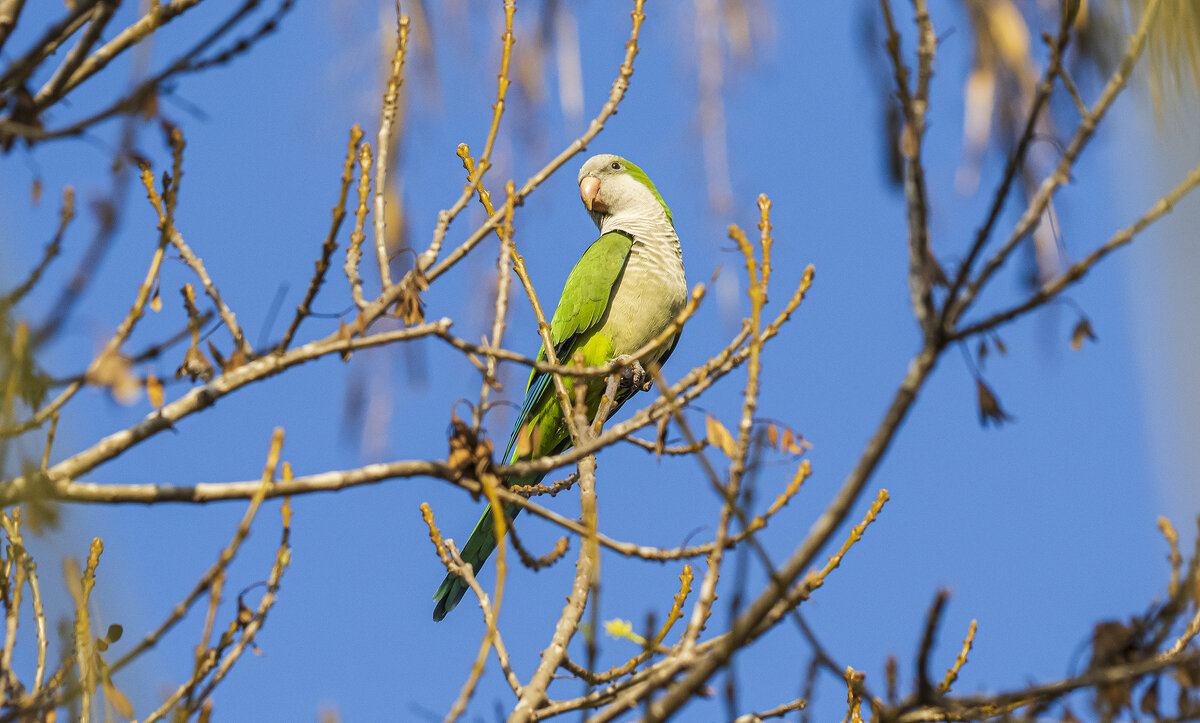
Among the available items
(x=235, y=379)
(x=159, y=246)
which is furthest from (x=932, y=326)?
(x=159, y=246)

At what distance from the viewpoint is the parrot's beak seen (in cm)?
543

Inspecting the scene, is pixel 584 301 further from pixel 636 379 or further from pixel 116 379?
pixel 116 379

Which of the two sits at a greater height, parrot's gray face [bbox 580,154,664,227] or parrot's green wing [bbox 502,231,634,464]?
parrot's gray face [bbox 580,154,664,227]

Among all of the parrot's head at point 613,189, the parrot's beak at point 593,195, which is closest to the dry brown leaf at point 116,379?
the parrot's head at point 613,189

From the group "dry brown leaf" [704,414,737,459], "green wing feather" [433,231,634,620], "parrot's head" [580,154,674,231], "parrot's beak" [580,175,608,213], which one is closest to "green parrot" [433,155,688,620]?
"green wing feather" [433,231,634,620]

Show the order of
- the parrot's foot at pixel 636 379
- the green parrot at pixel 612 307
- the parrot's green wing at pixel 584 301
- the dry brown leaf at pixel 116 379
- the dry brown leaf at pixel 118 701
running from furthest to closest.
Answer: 1. the parrot's green wing at pixel 584 301
2. the green parrot at pixel 612 307
3. the parrot's foot at pixel 636 379
4. the dry brown leaf at pixel 118 701
5. the dry brown leaf at pixel 116 379

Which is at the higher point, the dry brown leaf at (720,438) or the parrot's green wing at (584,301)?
the parrot's green wing at (584,301)

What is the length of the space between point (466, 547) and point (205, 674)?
193 cm

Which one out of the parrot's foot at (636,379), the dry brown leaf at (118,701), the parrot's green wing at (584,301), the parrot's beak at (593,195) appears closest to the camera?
the dry brown leaf at (118,701)

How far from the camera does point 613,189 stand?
540cm

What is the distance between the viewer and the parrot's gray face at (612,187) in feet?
17.4

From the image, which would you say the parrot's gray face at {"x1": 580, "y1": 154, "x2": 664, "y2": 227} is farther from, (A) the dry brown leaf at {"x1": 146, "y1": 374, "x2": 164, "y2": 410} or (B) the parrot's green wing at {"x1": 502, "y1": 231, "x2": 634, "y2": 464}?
(A) the dry brown leaf at {"x1": 146, "y1": 374, "x2": 164, "y2": 410}

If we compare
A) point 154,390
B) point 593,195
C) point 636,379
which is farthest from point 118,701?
point 593,195

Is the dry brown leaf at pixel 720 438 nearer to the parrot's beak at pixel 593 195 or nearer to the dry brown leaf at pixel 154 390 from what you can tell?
the dry brown leaf at pixel 154 390
